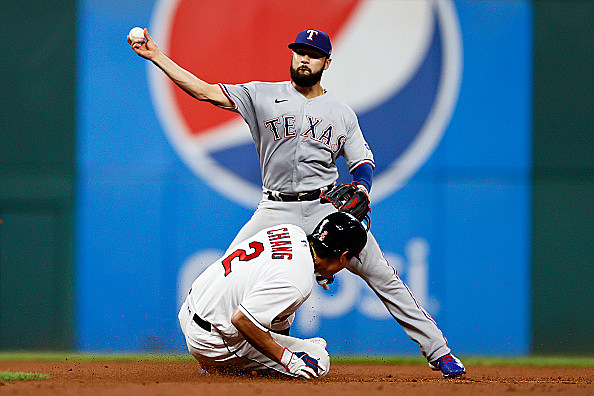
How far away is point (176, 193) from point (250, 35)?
1.45m

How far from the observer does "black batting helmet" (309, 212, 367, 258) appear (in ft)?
10.7

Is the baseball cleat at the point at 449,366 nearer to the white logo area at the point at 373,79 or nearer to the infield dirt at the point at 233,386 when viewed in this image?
the infield dirt at the point at 233,386

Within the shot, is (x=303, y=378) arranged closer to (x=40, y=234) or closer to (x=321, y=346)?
(x=321, y=346)

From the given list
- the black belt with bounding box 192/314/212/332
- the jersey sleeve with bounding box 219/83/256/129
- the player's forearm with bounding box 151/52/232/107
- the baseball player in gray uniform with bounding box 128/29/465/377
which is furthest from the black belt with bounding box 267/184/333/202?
the black belt with bounding box 192/314/212/332

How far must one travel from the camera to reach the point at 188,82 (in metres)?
3.73

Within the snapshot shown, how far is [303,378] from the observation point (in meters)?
3.35

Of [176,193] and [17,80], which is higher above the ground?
[17,80]

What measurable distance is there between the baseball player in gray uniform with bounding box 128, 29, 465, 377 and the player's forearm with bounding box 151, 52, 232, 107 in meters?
0.02

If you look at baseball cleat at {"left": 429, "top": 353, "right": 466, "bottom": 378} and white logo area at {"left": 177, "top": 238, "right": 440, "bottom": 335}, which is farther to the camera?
white logo area at {"left": 177, "top": 238, "right": 440, "bottom": 335}

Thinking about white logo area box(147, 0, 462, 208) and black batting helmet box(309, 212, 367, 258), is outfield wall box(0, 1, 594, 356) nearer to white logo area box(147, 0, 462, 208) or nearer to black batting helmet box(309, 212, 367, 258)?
white logo area box(147, 0, 462, 208)

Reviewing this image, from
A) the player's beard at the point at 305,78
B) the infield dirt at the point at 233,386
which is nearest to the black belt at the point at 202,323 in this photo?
the infield dirt at the point at 233,386

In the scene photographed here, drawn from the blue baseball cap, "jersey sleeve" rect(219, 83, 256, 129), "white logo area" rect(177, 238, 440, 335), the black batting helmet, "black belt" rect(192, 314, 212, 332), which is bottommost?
"white logo area" rect(177, 238, 440, 335)

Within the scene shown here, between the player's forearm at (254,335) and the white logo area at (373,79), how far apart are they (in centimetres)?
279

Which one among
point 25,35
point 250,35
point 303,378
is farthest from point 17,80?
point 303,378
